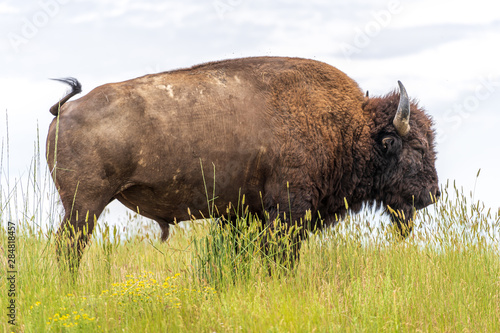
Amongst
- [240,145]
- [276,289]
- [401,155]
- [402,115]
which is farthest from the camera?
[401,155]

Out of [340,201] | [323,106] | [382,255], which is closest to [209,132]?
[323,106]

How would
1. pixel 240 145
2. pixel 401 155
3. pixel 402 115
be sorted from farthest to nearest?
pixel 401 155, pixel 402 115, pixel 240 145

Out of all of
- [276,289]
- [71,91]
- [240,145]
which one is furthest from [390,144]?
[71,91]

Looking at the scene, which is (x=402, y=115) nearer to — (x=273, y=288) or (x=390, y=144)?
(x=390, y=144)

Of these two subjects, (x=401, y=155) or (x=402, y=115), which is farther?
(x=401, y=155)

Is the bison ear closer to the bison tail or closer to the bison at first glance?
the bison

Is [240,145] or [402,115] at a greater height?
[402,115]

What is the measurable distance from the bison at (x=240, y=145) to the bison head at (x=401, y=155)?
13 millimetres

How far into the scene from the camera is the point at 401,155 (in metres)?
6.37

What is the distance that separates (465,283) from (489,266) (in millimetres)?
587

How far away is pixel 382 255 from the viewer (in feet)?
18.6

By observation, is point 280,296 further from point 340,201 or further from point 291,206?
point 340,201

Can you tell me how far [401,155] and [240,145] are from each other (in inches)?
78.4

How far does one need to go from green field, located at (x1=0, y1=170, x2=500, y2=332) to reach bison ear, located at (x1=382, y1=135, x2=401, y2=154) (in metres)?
0.90
